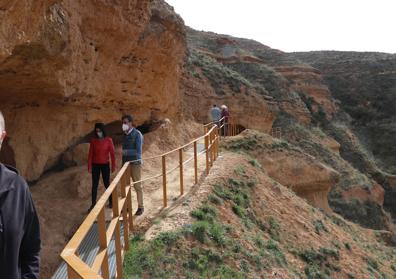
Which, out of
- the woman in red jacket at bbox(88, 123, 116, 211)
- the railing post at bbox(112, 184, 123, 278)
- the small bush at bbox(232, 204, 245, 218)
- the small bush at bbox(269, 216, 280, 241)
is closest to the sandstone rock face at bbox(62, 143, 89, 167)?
the woman in red jacket at bbox(88, 123, 116, 211)

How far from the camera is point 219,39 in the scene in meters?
50.5

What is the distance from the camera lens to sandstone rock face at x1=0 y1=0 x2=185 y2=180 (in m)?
6.72

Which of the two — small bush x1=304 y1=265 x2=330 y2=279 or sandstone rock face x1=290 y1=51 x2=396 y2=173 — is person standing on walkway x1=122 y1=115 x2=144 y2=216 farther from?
sandstone rock face x1=290 y1=51 x2=396 y2=173

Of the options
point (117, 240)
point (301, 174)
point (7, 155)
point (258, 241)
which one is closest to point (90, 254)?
point (117, 240)

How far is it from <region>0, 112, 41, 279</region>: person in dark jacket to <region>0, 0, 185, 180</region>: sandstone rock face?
3.45 meters

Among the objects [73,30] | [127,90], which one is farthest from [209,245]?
[127,90]

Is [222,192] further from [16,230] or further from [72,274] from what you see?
[16,230]

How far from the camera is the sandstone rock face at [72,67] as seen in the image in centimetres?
672

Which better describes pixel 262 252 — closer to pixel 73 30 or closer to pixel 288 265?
pixel 288 265

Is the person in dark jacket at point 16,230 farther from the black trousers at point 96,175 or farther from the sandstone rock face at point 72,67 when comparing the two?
the black trousers at point 96,175

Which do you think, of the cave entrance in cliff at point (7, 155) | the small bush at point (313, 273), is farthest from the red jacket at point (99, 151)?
the small bush at point (313, 273)

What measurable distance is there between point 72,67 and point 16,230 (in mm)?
6610

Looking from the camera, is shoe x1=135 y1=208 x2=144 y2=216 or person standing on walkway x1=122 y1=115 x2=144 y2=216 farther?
person standing on walkway x1=122 y1=115 x2=144 y2=216

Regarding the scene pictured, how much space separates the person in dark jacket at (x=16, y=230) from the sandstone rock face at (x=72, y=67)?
136 inches
